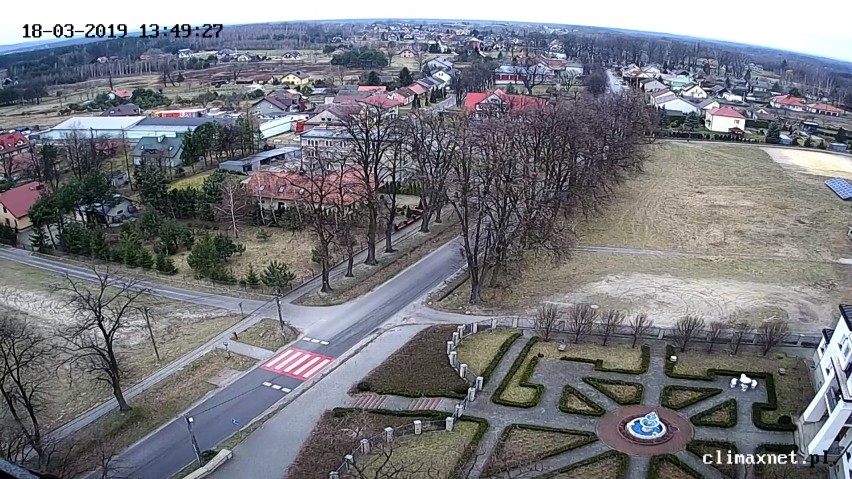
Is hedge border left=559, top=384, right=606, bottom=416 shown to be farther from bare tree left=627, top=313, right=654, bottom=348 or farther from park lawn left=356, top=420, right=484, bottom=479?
bare tree left=627, top=313, right=654, bottom=348

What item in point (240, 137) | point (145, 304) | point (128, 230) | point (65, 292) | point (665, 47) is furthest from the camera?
point (665, 47)

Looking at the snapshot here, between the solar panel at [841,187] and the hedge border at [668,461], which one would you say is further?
the solar panel at [841,187]

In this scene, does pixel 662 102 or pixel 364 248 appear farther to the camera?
pixel 662 102

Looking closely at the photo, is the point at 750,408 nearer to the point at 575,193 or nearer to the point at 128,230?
the point at 575,193

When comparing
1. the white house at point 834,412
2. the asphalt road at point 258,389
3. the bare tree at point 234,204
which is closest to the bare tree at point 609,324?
the white house at point 834,412

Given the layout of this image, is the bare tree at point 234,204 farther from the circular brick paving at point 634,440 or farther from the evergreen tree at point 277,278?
the circular brick paving at point 634,440

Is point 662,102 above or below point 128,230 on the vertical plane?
above

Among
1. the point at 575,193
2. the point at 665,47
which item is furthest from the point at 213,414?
the point at 665,47
